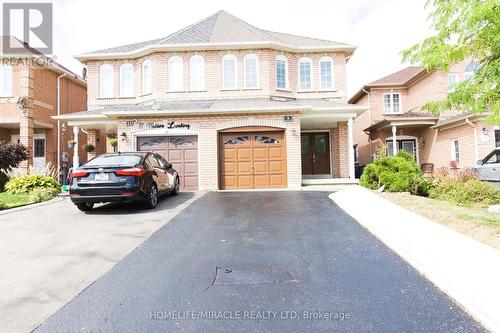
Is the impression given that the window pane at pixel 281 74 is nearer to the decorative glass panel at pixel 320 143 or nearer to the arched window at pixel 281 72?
the arched window at pixel 281 72

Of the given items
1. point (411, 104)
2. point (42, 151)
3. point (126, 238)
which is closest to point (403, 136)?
point (411, 104)

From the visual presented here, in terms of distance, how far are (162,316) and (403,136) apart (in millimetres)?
20037

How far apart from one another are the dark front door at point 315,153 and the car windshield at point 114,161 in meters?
10.9

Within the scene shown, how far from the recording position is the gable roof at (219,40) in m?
15.1

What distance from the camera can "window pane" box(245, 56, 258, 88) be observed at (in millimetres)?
15250

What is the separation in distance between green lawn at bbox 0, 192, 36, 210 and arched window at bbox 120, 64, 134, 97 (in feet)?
26.4

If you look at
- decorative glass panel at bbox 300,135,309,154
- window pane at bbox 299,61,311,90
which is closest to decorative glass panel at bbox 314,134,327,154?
decorative glass panel at bbox 300,135,309,154

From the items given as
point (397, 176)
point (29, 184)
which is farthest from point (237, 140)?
point (29, 184)

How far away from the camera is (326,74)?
637 inches

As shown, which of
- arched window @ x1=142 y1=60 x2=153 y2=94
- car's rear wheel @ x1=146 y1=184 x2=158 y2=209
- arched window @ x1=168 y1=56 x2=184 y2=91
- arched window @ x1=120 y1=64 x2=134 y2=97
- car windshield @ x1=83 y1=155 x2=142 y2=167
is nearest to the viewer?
car windshield @ x1=83 y1=155 x2=142 y2=167

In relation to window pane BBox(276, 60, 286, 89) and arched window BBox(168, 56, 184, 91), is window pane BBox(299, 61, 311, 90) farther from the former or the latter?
arched window BBox(168, 56, 184, 91)

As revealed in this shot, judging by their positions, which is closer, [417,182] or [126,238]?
[126,238]

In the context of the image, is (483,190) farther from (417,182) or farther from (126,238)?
(126,238)

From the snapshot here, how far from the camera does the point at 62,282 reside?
3.47 m
